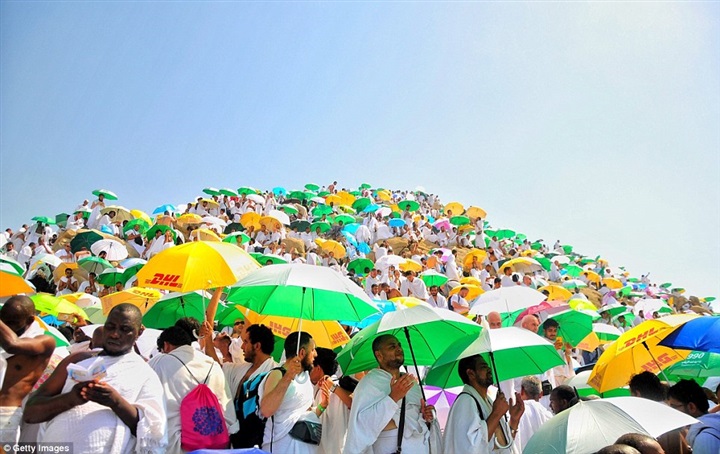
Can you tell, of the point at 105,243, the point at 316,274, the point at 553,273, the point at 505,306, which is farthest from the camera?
Answer: the point at 553,273

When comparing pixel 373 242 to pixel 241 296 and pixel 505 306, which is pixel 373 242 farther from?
pixel 241 296

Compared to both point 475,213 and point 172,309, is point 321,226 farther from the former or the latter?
point 172,309

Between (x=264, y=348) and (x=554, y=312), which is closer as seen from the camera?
(x=264, y=348)

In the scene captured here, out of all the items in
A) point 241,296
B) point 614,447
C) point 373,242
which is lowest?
point 614,447

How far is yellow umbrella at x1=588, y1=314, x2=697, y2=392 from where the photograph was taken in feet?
17.6

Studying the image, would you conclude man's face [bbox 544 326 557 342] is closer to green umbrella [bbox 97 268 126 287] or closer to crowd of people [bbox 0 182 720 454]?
crowd of people [bbox 0 182 720 454]

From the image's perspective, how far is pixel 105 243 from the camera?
15023 mm

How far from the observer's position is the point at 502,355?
17.4ft

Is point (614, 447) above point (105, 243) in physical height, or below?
below

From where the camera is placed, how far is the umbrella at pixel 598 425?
133 inches

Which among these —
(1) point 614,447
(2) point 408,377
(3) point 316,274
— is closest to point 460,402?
(2) point 408,377

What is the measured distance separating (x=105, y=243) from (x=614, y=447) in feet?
47.5

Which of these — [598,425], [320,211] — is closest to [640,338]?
[598,425]

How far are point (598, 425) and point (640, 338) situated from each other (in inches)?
87.8
